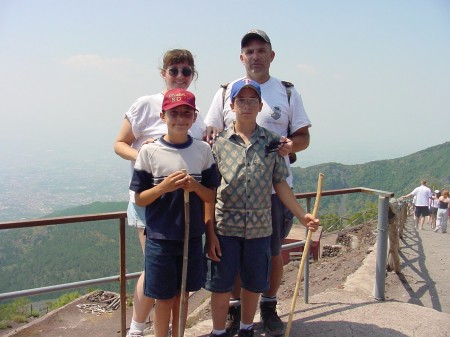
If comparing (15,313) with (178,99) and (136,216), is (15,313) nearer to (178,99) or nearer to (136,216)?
(136,216)

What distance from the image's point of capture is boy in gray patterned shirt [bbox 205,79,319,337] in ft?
9.27

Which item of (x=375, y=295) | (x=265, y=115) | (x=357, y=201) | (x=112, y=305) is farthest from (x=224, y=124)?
(x=357, y=201)

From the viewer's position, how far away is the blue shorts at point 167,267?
8.53 feet

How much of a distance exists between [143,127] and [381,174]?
119604 mm

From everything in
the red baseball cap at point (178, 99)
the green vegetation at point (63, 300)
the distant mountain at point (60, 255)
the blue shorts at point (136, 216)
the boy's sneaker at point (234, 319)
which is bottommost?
the distant mountain at point (60, 255)

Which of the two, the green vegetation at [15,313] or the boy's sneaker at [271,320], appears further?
the green vegetation at [15,313]

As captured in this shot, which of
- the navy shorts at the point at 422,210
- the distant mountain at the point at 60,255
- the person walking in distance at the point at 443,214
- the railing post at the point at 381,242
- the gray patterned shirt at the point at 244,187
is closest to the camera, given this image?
the gray patterned shirt at the point at 244,187

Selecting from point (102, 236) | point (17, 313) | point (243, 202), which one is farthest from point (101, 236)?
point (243, 202)

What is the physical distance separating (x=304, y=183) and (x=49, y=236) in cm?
5835

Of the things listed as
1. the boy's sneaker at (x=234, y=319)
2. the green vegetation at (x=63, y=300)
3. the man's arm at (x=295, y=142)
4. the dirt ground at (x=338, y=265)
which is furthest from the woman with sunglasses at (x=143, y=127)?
the green vegetation at (x=63, y=300)

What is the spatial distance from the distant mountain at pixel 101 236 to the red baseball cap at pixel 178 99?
5204 centimetres

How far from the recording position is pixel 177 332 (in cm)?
274

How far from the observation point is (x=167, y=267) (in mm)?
2607

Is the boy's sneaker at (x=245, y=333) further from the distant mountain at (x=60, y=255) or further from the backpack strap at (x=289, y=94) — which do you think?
the distant mountain at (x=60, y=255)
